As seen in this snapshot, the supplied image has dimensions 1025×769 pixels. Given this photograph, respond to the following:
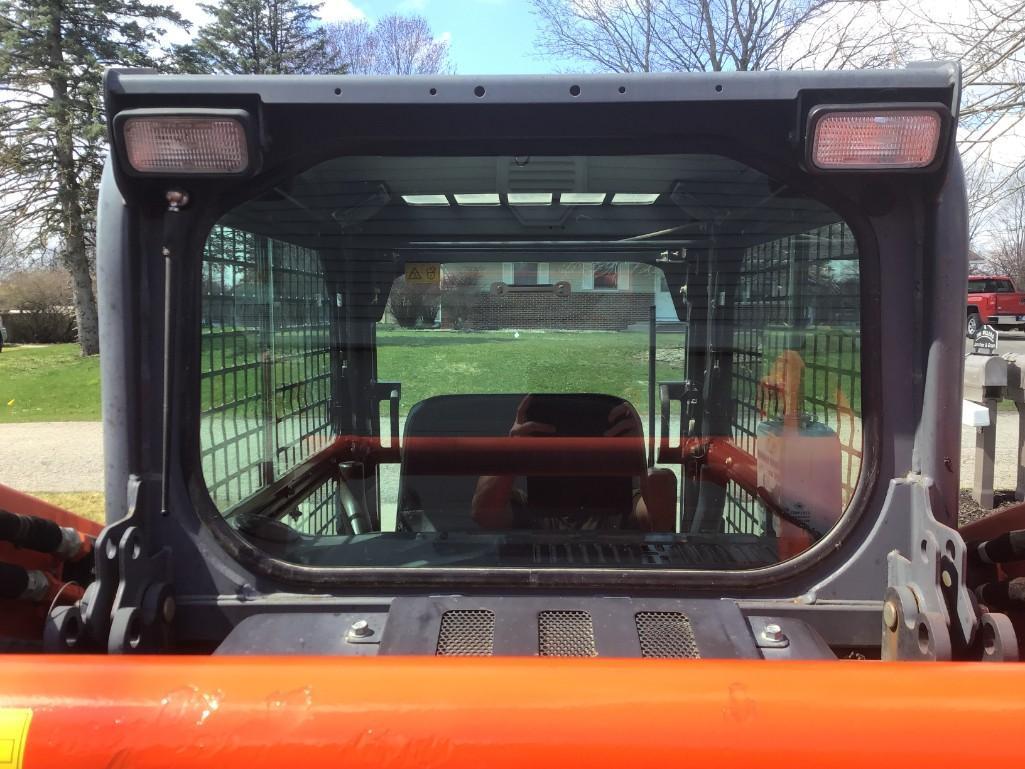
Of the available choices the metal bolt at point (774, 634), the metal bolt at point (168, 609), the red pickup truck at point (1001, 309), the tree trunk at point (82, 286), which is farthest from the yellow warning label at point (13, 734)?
the red pickup truck at point (1001, 309)

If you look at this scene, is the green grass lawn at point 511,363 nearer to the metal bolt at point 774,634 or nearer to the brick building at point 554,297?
the brick building at point 554,297

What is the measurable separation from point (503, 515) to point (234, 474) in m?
0.69

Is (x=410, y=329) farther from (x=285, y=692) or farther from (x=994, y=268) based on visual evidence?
(x=994, y=268)

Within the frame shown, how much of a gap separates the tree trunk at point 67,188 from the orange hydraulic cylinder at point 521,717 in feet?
70.0

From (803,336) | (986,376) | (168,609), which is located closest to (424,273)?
(803,336)

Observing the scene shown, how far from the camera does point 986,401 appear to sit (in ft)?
23.9

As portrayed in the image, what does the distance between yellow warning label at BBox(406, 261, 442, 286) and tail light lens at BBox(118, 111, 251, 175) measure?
0.99m

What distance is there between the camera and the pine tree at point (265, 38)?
2570cm

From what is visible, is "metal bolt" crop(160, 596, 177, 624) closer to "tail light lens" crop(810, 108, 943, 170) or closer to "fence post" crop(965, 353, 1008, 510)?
"tail light lens" crop(810, 108, 943, 170)

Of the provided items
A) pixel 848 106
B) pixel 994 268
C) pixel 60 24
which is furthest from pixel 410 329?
pixel 994 268

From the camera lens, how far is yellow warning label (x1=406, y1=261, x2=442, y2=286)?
2555 millimetres

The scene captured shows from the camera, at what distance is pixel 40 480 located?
8.38 metres

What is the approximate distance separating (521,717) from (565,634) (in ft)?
1.54

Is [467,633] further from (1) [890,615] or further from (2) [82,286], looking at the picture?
(2) [82,286]
